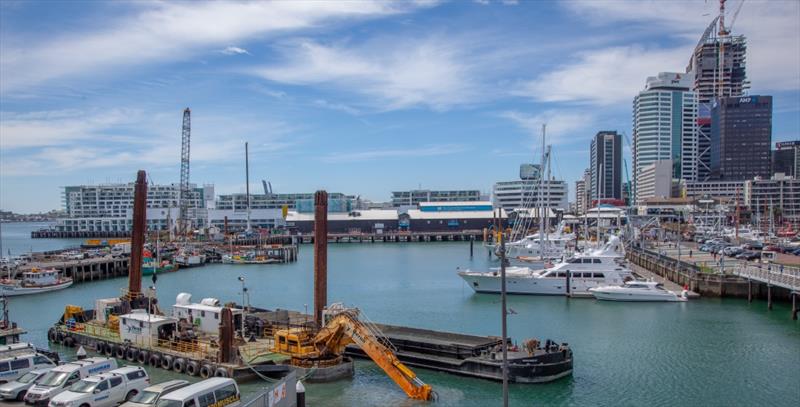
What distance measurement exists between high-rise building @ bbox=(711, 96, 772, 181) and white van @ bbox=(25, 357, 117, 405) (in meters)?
183

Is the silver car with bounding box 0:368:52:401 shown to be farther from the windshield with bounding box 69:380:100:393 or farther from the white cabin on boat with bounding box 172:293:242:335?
the white cabin on boat with bounding box 172:293:242:335

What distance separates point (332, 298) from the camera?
47.8 m

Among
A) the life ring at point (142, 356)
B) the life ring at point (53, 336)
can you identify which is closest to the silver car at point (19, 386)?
the life ring at point (142, 356)

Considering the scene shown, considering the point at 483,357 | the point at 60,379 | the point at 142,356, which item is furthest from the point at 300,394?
the point at 142,356

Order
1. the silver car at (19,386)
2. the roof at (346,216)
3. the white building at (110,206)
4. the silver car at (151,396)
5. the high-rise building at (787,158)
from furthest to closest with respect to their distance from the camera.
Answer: the high-rise building at (787,158), the white building at (110,206), the roof at (346,216), the silver car at (19,386), the silver car at (151,396)

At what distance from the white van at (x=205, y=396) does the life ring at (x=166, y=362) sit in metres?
8.30

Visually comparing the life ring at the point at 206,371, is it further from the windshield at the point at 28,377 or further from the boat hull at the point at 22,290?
the boat hull at the point at 22,290

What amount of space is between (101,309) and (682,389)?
25.6 m

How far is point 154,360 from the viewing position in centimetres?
2420

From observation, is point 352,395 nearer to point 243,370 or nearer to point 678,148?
point 243,370

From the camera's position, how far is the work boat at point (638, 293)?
1654 inches

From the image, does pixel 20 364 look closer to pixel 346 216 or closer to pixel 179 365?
pixel 179 365

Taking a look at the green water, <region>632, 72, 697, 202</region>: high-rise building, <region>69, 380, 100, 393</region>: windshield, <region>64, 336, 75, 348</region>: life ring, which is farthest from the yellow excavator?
<region>632, 72, 697, 202</region>: high-rise building

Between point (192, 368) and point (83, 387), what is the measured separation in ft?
20.5
